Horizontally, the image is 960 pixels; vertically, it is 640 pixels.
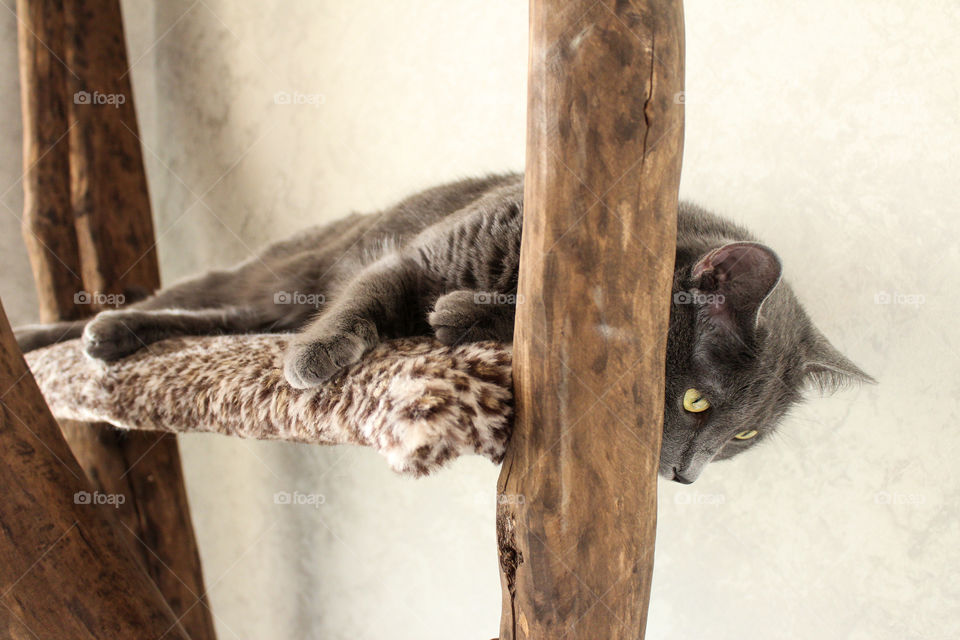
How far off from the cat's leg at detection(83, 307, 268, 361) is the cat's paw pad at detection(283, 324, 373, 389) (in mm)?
499

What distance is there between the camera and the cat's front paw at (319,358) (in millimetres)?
887

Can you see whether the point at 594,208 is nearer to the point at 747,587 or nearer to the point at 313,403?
the point at 313,403

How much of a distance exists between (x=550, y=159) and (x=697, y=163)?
0.74 meters

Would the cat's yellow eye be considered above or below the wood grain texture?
below

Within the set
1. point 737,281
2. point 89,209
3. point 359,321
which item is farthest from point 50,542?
point 89,209

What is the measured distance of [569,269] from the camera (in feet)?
2.22

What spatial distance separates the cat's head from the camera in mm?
845

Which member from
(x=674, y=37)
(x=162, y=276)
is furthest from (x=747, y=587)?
(x=162, y=276)

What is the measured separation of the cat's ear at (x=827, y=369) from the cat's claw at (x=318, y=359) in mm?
671

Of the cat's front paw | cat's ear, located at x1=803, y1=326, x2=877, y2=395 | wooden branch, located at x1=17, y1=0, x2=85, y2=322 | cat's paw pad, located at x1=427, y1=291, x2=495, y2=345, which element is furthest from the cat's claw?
wooden branch, located at x1=17, y1=0, x2=85, y2=322

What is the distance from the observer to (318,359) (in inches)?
35.0

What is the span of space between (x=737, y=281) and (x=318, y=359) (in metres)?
0.54

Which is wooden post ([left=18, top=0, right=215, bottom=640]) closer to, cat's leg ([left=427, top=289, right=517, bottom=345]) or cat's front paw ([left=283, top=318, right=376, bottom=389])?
cat's front paw ([left=283, top=318, right=376, bottom=389])

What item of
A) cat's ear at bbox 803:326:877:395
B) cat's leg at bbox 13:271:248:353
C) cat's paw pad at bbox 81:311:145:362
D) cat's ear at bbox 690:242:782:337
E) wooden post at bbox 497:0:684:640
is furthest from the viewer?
cat's leg at bbox 13:271:248:353
